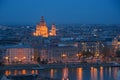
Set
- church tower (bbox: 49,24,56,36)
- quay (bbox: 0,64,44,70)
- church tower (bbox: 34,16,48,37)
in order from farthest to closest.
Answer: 1. church tower (bbox: 49,24,56,36)
2. church tower (bbox: 34,16,48,37)
3. quay (bbox: 0,64,44,70)

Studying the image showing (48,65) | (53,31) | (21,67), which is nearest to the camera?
(21,67)

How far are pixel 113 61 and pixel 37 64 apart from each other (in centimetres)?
205

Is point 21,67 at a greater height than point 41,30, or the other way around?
point 41,30

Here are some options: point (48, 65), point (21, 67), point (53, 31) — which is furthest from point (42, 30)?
point (21, 67)

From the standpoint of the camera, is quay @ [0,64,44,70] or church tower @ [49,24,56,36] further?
church tower @ [49,24,56,36]

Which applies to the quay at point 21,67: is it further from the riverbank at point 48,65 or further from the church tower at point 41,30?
the church tower at point 41,30

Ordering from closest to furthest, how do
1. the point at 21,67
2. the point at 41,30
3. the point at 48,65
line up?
1. the point at 21,67
2. the point at 48,65
3. the point at 41,30

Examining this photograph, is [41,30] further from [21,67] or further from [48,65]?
[21,67]

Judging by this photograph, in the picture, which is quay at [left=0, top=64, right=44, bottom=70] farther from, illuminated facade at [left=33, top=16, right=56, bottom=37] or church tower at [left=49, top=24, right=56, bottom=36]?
church tower at [left=49, top=24, right=56, bottom=36]

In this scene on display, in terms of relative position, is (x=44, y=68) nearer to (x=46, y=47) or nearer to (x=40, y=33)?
(x=46, y=47)

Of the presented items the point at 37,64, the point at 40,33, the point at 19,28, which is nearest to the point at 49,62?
the point at 37,64

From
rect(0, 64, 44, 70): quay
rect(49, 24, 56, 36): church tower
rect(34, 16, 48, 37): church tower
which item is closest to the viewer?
rect(0, 64, 44, 70): quay

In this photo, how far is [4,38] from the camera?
1838cm

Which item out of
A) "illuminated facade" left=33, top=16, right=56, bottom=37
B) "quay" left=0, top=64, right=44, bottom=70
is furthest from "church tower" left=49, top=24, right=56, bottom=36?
"quay" left=0, top=64, right=44, bottom=70
